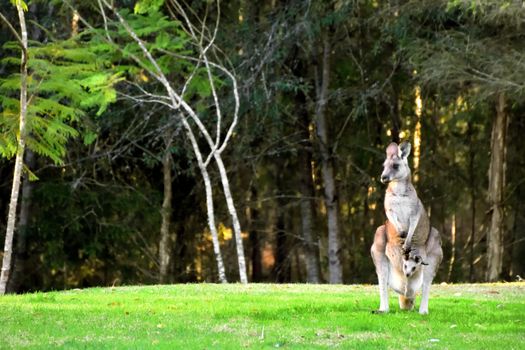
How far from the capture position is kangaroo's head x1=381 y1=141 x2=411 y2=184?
13109 mm

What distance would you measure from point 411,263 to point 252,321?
2171mm

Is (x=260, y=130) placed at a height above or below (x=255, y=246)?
above

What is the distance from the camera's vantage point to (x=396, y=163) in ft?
43.1

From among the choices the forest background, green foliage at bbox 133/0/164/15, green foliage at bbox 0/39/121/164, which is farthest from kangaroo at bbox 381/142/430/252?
green foliage at bbox 133/0/164/15

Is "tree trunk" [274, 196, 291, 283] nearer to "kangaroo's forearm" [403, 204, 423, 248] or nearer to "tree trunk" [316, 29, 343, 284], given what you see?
"tree trunk" [316, 29, 343, 284]

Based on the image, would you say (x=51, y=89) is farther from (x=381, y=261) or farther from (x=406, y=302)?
(x=406, y=302)

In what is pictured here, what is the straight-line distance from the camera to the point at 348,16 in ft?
89.2

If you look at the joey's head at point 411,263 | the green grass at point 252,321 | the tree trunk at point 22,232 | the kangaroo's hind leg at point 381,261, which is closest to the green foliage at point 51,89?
the green grass at point 252,321

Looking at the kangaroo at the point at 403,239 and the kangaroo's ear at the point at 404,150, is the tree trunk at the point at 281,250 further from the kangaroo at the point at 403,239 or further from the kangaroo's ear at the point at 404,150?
the kangaroo's ear at the point at 404,150

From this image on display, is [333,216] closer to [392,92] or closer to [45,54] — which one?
[392,92]

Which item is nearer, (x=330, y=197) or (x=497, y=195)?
(x=497, y=195)

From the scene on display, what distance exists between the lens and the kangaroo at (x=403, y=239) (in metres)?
13.2

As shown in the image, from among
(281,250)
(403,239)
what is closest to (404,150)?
(403,239)

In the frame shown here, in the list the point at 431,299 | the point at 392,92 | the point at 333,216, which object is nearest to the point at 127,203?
the point at 333,216
